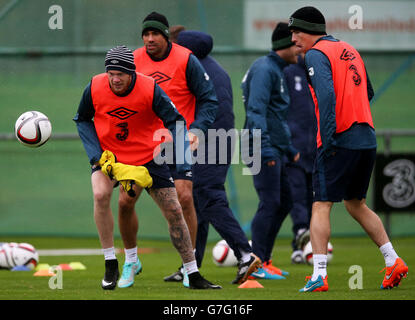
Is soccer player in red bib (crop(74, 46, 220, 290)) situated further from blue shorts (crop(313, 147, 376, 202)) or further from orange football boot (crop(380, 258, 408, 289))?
orange football boot (crop(380, 258, 408, 289))

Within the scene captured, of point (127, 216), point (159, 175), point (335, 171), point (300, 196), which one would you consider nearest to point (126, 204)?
point (127, 216)

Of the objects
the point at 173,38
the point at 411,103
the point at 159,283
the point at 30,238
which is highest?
the point at 173,38

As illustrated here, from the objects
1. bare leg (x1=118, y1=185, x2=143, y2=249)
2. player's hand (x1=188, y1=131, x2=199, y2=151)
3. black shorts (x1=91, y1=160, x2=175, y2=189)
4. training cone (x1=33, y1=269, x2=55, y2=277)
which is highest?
player's hand (x1=188, y1=131, x2=199, y2=151)

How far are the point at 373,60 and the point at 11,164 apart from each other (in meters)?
5.77

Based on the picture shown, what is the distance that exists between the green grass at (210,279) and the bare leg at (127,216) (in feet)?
1.43

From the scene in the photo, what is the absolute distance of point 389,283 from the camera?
7.30 meters

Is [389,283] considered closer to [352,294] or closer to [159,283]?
[352,294]

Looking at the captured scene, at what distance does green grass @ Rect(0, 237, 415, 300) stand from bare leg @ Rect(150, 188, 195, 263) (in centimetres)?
34

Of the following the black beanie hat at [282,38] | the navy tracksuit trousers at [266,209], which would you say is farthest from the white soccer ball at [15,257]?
the black beanie hat at [282,38]

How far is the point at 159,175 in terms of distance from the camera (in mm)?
7379

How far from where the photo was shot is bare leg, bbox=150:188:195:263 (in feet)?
24.1

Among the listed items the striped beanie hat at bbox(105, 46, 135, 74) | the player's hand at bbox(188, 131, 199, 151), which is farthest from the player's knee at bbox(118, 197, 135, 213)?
the striped beanie hat at bbox(105, 46, 135, 74)
